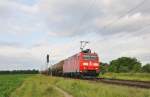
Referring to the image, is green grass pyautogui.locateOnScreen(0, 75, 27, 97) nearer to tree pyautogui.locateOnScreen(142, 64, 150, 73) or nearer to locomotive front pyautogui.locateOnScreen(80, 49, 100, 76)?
locomotive front pyautogui.locateOnScreen(80, 49, 100, 76)

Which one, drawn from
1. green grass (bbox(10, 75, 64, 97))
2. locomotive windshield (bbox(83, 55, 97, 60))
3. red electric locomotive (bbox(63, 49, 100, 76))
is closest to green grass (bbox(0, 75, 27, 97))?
green grass (bbox(10, 75, 64, 97))

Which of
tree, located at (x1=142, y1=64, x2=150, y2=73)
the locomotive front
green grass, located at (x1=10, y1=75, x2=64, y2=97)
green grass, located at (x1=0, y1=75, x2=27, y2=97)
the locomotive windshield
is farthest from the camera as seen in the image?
tree, located at (x1=142, y1=64, x2=150, y2=73)

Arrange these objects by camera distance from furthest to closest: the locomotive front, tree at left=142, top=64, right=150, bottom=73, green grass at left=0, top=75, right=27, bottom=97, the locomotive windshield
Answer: tree at left=142, top=64, right=150, bottom=73 < the locomotive windshield < the locomotive front < green grass at left=0, top=75, right=27, bottom=97

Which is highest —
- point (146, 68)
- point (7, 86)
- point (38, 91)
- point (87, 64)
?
point (146, 68)

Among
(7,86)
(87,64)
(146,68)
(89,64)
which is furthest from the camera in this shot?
(146,68)

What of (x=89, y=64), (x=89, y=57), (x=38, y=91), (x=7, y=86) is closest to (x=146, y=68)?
(x=89, y=57)

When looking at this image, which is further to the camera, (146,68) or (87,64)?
(146,68)

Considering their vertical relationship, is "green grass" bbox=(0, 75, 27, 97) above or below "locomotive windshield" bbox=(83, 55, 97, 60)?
below

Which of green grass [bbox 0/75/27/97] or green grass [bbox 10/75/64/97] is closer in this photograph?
green grass [bbox 10/75/64/97]

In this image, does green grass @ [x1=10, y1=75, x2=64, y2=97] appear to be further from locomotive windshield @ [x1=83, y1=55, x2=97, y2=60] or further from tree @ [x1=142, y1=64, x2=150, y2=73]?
tree @ [x1=142, y1=64, x2=150, y2=73]

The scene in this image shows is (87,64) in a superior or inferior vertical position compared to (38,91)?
superior

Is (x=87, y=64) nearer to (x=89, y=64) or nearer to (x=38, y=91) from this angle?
(x=89, y=64)

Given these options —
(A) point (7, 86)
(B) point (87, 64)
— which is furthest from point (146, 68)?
(A) point (7, 86)

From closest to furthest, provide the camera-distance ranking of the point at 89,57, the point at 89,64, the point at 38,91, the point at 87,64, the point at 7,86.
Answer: the point at 38,91 → the point at 87,64 → the point at 89,64 → the point at 89,57 → the point at 7,86
